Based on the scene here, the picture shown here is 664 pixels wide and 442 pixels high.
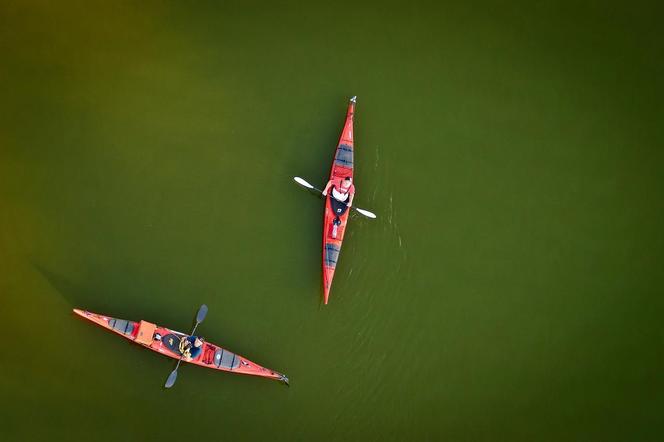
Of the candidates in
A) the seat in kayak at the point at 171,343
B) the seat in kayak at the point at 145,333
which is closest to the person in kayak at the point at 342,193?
the seat in kayak at the point at 171,343

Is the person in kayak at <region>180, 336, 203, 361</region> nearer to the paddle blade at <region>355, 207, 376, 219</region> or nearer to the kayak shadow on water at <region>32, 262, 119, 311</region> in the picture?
the kayak shadow on water at <region>32, 262, 119, 311</region>

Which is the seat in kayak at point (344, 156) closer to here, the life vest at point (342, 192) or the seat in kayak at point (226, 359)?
the life vest at point (342, 192)

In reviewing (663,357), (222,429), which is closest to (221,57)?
(222,429)

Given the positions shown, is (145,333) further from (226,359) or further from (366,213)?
(366,213)

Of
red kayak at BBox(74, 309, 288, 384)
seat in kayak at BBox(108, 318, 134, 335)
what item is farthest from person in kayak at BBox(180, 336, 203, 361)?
seat in kayak at BBox(108, 318, 134, 335)

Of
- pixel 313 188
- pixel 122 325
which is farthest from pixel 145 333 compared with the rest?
pixel 313 188

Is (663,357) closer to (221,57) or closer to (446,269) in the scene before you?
(446,269)
